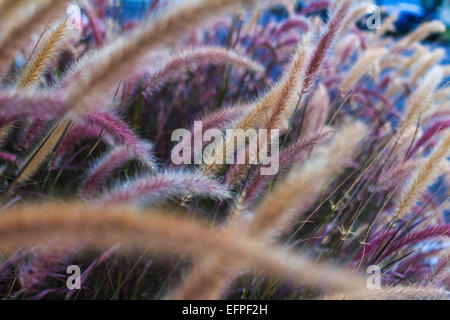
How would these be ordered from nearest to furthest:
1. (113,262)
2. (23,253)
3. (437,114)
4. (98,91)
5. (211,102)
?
1. (98,91)
2. (23,253)
3. (113,262)
4. (437,114)
5. (211,102)

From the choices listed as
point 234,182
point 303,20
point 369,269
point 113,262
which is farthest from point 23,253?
point 303,20

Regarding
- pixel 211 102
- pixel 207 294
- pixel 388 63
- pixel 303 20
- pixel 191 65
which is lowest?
pixel 207 294

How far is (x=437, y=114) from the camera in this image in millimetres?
1149

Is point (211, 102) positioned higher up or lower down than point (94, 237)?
higher up

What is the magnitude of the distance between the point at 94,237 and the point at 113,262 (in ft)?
1.64

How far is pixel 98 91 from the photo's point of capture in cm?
49

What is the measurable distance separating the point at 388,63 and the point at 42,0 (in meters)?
1.66

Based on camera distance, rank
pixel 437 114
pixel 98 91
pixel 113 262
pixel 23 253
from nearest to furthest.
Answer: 1. pixel 98 91
2. pixel 23 253
3. pixel 113 262
4. pixel 437 114

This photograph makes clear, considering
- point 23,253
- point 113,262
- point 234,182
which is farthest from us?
point 113,262

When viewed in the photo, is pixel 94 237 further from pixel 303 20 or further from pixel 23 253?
pixel 303 20

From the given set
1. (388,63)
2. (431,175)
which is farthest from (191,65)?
(388,63)

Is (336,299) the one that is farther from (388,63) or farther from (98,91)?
(388,63)

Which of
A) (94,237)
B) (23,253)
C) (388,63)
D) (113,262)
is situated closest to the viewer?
(94,237)

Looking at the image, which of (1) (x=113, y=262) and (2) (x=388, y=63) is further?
(2) (x=388, y=63)
